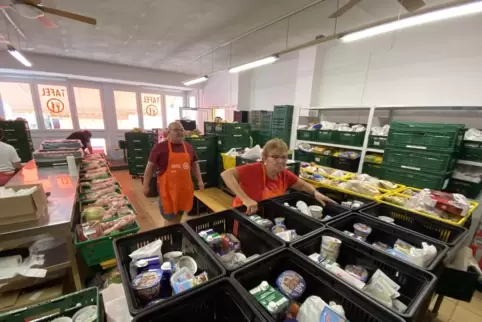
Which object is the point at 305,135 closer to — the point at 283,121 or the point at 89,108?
the point at 283,121

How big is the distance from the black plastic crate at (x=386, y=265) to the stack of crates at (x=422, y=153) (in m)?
2.22

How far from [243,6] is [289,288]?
331 centimetres

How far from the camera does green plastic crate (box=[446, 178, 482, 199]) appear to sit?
8.10 ft

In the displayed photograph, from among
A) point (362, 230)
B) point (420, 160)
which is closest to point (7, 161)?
point (362, 230)

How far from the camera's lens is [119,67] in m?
6.29

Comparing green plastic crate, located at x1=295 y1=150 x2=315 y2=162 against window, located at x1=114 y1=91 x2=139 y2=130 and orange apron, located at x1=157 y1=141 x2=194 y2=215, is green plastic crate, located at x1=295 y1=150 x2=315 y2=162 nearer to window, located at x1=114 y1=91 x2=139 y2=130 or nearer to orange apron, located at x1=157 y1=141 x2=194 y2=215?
orange apron, located at x1=157 y1=141 x2=194 y2=215

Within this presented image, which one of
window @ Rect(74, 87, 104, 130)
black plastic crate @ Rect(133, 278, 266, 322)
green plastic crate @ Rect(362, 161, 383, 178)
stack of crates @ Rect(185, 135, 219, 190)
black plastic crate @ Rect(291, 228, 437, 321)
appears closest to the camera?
black plastic crate @ Rect(133, 278, 266, 322)

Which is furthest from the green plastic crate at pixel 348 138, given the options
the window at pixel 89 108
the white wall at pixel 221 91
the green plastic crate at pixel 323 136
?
the window at pixel 89 108

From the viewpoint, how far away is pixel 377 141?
306 centimetres

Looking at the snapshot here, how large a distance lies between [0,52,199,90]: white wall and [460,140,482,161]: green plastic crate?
7.35 meters

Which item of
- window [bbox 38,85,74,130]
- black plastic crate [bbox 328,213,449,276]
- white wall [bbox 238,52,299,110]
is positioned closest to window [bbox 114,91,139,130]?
window [bbox 38,85,74,130]

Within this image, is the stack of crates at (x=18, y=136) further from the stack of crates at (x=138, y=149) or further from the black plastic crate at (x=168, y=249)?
the black plastic crate at (x=168, y=249)

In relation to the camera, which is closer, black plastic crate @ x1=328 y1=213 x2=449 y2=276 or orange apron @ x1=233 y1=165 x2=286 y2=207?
black plastic crate @ x1=328 y1=213 x2=449 y2=276

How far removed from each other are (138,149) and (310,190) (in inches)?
196
